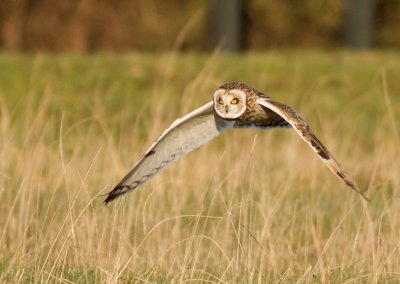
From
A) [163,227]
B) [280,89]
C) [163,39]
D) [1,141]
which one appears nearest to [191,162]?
[1,141]

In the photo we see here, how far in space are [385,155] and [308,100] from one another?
15.4ft

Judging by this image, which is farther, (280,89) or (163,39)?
(163,39)

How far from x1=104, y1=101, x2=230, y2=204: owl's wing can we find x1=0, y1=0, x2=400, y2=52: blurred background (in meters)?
14.0

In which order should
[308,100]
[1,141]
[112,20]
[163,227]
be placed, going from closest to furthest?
1. [163,227]
2. [1,141]
3. [308,100]
4. [112,20]

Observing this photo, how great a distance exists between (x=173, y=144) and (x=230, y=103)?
1.42ft

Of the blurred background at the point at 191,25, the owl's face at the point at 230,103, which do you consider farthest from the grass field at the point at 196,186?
the blurred background at the point at 191,25

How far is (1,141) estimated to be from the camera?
9375 mm

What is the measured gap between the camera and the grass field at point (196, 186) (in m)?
6.59

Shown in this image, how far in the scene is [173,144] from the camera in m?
7.19

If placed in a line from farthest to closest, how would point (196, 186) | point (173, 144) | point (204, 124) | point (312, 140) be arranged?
1. point (196, 186)
2. point (204, 124)
3. point (173, 144)
4. point (312, 140)

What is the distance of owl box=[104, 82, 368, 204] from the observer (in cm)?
687

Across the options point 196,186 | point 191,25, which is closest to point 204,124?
point 196,186

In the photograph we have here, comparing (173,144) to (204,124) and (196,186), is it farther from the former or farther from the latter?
(196,186)

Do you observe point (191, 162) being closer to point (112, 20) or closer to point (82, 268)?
point (82, 268)
